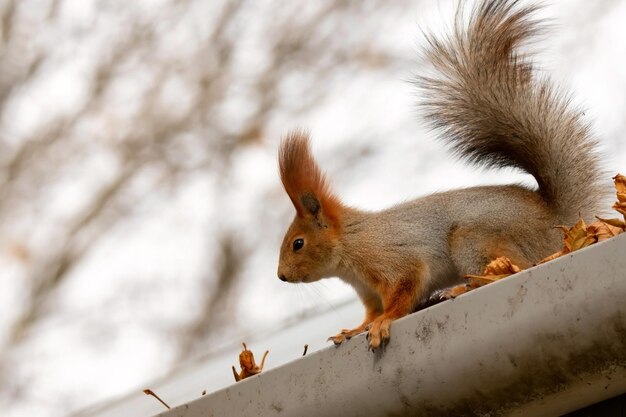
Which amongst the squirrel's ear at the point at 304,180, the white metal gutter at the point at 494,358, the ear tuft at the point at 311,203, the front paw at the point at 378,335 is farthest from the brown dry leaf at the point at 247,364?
the ear tuft at the point at 311,203

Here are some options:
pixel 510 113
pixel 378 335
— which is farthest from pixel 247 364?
pixel 510 113

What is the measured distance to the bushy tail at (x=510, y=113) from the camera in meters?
2.00

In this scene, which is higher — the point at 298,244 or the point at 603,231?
the point at 298,244

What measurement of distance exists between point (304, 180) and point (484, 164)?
0.40m

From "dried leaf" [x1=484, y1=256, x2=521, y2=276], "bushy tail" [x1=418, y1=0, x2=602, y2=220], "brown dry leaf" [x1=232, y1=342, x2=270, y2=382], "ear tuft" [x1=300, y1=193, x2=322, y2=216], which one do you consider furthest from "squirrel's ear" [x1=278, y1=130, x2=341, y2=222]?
"dried leaf" [x1=484, y1=256, x2=521, y2=276]

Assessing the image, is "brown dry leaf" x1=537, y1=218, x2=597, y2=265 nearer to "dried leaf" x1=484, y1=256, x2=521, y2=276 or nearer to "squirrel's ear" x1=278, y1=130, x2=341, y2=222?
"dried leaf" x1=484, y1=256, x2=521, y2=276

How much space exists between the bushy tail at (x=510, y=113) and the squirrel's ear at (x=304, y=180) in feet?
0.89

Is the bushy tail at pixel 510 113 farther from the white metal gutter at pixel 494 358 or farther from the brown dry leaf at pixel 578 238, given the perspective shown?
the white metal gutter at pixel 494 358

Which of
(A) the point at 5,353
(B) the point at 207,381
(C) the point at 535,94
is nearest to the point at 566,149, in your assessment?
(C) the point at 535,94

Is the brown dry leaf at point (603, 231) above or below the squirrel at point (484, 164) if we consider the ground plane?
below

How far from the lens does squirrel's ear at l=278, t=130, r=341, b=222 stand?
7.15ft

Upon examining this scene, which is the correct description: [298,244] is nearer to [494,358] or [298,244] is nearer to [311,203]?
[311,203]

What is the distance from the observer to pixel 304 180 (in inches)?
90.9

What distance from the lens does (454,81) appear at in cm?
211
